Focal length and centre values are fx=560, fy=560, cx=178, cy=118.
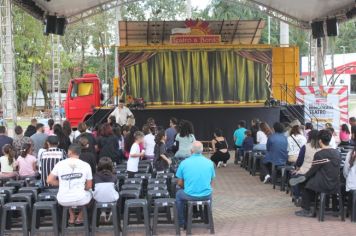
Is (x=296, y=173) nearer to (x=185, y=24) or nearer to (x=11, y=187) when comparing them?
(x=11, y=187)

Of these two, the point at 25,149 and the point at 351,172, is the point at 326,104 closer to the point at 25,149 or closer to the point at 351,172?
the point at 351,172

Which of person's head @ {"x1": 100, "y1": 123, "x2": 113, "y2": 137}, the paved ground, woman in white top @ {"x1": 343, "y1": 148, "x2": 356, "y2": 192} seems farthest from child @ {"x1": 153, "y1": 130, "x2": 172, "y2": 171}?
woman in white top @ {"x1": 343, "y1": 148, "x2": 356, "y2": 192}

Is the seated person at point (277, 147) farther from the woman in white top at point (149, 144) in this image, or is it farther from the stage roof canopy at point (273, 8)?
the stage roof canopy at point (273, 8)

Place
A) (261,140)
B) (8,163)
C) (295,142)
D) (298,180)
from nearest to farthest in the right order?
(298,180), (8,163), (295,142), (261,140)

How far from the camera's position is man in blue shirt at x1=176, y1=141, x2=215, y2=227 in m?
7.92

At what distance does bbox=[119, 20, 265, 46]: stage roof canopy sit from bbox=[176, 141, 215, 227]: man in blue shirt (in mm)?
14674

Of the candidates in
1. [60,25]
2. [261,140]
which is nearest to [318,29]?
[261,140]

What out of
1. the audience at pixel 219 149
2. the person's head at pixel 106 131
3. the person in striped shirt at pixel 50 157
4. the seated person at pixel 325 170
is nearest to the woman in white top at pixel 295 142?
the seated person at pixel 325 170

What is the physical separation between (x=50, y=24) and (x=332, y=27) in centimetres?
1066

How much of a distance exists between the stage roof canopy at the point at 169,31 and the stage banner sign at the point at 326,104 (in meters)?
4.07

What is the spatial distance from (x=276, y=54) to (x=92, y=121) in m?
8.30

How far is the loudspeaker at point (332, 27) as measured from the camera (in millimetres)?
21109

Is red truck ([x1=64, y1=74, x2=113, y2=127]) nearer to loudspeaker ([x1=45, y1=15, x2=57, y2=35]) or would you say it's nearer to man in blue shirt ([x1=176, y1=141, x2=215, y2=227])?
loudspeaker ([x1=45, y1=15, x2=57, y2=35])

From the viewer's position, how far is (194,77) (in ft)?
70.5
